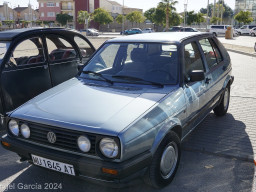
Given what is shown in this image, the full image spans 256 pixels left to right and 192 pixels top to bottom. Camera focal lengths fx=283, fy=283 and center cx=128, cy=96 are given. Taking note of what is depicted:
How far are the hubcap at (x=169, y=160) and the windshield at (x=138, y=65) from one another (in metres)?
0.82

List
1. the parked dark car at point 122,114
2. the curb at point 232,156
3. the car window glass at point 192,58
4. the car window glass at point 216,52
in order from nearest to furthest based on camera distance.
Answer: the parked dark car at point 122,114 → the car window glass at point 192,58 → the curb at point 232,156 → the car window glass at point 216,52

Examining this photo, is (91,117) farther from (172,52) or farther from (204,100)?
(204,100)

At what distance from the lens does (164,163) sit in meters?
3.10

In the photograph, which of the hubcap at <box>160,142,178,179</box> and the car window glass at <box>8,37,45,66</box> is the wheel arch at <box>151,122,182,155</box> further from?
the car window glass at <box>8,37,45,66</box>

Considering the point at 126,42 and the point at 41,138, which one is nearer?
the point at 41,138

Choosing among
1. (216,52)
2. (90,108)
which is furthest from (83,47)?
(90,108)

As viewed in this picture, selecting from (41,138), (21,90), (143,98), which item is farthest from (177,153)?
(21,90)

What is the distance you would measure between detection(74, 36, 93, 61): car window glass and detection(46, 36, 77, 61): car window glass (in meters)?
0.25

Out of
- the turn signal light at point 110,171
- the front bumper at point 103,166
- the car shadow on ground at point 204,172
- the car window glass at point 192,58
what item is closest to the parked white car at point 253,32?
the car shadow on ground at point 204,172

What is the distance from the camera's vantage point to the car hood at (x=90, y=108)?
266cm

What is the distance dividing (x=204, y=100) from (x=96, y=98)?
1.81 m

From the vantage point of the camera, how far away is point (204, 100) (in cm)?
420

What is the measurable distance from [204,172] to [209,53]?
2.08 metres

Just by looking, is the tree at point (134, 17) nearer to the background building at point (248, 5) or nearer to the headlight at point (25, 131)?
the background building at point (248, 5)
